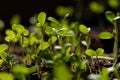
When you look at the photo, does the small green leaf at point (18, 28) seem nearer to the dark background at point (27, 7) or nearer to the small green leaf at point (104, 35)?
the small green leaf at point (104, 35)

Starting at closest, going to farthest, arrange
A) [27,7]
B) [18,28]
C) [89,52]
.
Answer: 1. [89,52]
2. [18,28]
3. [27,7]

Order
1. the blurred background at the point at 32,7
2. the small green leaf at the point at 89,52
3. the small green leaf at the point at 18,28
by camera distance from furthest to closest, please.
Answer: the blurred background at the point at 32,7, the small green leaf at the point at 18,28, the small green leaf at the point at 89,52

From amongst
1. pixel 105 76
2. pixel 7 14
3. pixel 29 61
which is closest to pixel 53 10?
pixel 7 14

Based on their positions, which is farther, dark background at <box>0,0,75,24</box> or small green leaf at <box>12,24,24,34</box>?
dark background at <box>0,0,75,24</box>

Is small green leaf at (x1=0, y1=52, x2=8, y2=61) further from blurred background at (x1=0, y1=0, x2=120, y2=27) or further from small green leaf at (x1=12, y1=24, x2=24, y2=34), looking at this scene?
→ blurred background at (x1=0, y1=0, x2=120, y2=27)

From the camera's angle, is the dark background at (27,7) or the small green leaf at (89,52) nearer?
the small green leaf at (89,52)

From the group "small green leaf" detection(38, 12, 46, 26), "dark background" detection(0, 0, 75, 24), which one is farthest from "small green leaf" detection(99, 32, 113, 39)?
"dark background" detection(0, 0, 75, 24)

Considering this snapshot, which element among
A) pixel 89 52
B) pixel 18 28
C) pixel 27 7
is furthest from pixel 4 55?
pixel 27 7

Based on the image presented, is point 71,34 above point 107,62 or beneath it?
above

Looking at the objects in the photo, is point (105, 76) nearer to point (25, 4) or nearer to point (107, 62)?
point (107, 62)

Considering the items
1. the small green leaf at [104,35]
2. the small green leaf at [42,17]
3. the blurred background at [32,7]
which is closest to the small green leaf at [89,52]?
the small green leaf at [104,35]

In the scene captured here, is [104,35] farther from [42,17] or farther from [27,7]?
[27,7]
